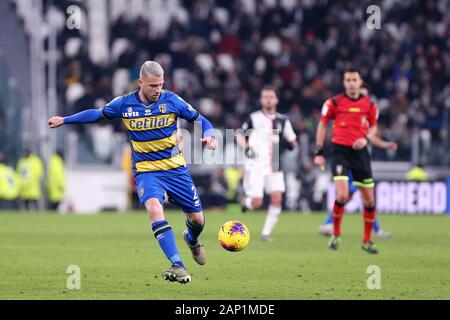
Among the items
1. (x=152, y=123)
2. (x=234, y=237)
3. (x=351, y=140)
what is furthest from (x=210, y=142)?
(x=351, y=140)

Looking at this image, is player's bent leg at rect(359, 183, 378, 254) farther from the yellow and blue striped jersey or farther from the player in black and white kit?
the yellow and blue striped jersey

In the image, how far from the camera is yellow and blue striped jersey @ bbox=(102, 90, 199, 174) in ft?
35.2

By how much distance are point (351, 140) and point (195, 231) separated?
4319mm

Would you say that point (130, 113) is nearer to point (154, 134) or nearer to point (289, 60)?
point (154, 134)

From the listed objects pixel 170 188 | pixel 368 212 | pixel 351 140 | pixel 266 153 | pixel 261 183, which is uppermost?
pixel 351 140

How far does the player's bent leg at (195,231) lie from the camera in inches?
439

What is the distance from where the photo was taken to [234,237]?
1168cm

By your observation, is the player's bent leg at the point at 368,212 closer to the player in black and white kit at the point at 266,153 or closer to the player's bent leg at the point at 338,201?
the player's bent leg at the point at 338,201

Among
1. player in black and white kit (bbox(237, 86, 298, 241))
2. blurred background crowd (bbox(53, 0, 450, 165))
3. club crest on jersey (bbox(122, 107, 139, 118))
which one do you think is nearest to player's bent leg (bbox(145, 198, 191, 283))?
club crest on jersey (bbox(122, 107, 139, 118))

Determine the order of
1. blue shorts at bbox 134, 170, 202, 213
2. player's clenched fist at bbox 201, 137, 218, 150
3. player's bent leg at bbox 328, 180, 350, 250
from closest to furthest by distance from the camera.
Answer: player's clenched fist at bbox 201, 137, 218, 150 < blue shorts at bbox 134, 170, 202, 213 < player's bent leg at bbox 328, 180, 350, 250

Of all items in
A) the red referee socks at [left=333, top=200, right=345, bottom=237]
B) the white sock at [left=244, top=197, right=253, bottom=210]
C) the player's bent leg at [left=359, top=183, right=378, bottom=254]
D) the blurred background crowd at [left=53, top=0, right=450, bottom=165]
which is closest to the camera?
Answer: the player's bent leg at [left=359, top=183, right=378, bottom=254]

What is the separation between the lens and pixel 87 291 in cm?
989

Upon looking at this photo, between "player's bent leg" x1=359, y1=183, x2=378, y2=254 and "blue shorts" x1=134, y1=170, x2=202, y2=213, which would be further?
"player's bent leg" x1=359, y1=183, x2=378, y2=254

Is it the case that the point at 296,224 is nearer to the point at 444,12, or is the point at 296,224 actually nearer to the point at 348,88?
the point at 348,88
